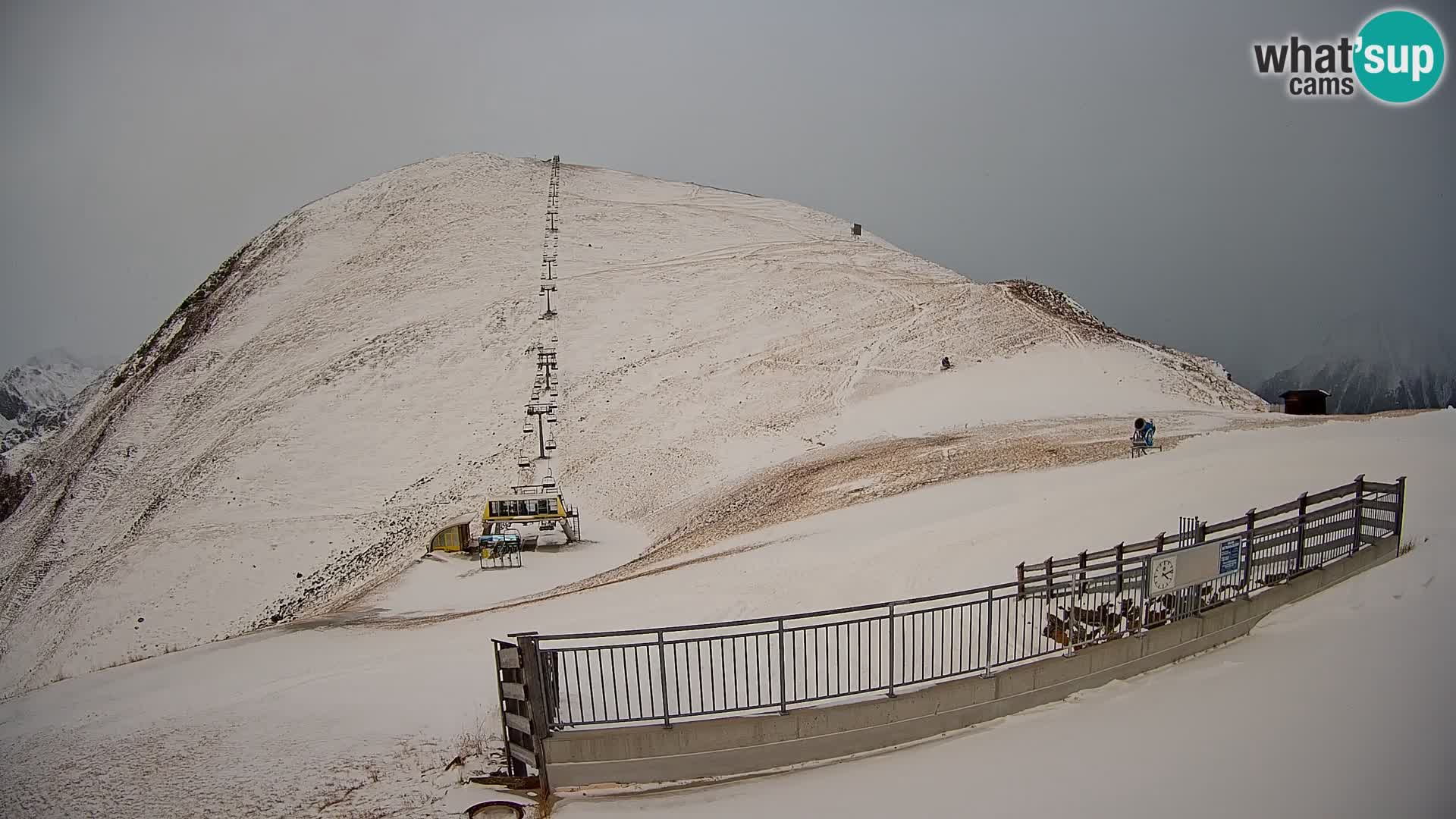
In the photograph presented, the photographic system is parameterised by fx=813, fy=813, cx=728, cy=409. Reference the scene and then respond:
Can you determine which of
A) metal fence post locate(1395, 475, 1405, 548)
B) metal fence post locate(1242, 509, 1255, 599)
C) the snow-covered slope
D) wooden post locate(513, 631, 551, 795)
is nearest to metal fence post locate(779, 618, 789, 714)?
wooden post locate(513, 631, 551, 795)

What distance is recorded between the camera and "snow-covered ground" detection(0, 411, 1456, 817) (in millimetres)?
7613

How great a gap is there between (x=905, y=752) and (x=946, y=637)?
365 cm

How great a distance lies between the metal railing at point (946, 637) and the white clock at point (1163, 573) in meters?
0.09

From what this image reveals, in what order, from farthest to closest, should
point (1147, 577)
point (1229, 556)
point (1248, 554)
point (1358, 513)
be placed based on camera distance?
point (1358, 513), point (1248, 554), point (1229, 556), point (1147, 577)

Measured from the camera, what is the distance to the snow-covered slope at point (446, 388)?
27484 millimetres

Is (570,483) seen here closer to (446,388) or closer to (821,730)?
(446,388)

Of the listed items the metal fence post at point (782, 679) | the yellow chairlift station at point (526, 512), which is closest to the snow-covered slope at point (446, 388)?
the yellow chairlift station at point (526, 512)

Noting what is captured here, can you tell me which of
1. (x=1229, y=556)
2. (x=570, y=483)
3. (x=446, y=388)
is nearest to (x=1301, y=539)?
(x=1229, y=556)

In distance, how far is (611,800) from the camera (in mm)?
8148

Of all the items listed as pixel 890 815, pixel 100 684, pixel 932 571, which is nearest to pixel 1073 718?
pixel 890 815

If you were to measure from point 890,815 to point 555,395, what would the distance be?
3634cm

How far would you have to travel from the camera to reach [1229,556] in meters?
10.7

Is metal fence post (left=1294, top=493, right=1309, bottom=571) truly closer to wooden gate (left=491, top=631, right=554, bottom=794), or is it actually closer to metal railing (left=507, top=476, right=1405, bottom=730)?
metal railing (left=507, top=476, right=1405, bottom=730)

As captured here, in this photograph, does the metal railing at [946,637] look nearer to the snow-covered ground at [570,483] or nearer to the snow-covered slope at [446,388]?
the snow-covered ground at [570,483]
